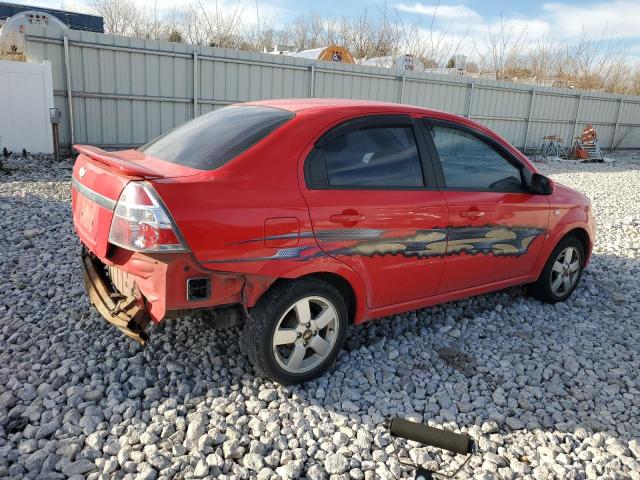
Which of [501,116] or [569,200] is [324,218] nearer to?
[569,200]

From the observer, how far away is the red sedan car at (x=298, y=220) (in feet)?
8.86

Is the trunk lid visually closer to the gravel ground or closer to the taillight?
the taillight

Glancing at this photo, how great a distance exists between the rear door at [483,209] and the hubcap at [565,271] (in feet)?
1.75

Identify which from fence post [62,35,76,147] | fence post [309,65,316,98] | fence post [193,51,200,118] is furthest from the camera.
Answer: fence post [309,65,316,98]

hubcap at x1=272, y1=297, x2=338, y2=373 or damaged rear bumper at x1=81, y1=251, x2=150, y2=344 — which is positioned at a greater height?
damaged rear bumper at x1=81, y1=251, x2=150, y2=344

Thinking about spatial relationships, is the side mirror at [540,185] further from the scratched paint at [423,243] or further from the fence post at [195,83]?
the fence post at [195,83]

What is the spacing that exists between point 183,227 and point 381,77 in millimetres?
13497

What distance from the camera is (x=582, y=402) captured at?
3.30m

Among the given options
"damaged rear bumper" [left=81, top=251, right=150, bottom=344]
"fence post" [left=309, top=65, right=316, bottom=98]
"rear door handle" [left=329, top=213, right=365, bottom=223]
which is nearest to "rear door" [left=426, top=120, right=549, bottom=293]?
"rear door handle" [left=329, top=213, right=365, bottom=223]

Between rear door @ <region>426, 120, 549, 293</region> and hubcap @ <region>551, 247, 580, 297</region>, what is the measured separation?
533 mm

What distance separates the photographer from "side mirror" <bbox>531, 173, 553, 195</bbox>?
413 cm

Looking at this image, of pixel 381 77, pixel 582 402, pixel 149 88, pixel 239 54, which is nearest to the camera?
pixel 582 402

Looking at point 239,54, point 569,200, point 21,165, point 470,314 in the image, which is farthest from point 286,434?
point 239,54

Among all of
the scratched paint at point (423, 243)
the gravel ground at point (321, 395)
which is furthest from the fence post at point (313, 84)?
the scratched paint at point (423, 243)
